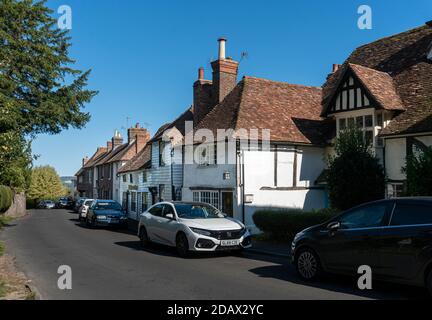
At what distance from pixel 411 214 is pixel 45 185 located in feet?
279

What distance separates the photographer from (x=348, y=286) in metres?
8.67

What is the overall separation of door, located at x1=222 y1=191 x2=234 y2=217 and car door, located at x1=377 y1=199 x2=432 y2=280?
40.3ft

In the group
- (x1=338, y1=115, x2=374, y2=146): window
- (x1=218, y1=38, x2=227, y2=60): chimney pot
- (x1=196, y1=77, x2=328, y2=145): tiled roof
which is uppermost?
(x1=218, y1=38, x2=227, y2=60): chimney pot

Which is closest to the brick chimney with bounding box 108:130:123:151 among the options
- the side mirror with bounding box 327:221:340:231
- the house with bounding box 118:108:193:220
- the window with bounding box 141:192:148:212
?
the house with bounding box 118:108:193:220

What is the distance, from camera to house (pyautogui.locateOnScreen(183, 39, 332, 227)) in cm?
1955

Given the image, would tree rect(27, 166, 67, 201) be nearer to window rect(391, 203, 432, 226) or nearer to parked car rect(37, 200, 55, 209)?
parked car rect(37, 200, 55, 209)

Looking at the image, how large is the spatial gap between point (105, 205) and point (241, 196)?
1126cm

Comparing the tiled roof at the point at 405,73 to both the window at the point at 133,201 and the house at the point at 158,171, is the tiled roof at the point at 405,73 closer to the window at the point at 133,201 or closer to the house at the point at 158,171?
the house at the point at 158,171

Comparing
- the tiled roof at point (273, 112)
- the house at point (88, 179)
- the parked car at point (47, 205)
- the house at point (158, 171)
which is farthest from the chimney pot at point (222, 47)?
the parked car at point (47, 205)

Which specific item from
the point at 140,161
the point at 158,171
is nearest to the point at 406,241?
the point at 158,171

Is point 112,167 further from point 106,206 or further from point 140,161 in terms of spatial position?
point 106,206

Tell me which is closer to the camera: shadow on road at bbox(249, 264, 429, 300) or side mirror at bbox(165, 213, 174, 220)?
shadow on road at bbox(249, 264, 429, 300)
